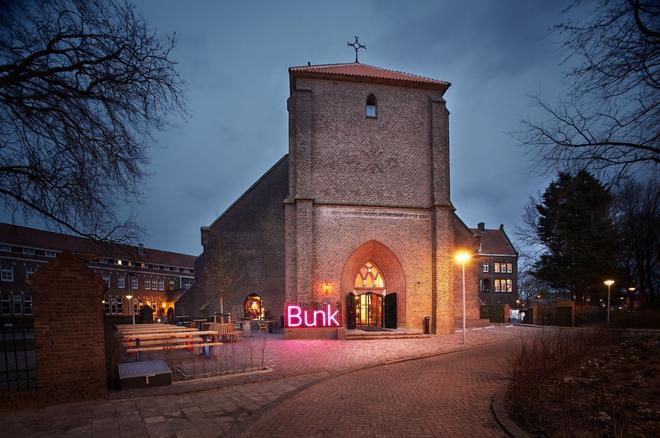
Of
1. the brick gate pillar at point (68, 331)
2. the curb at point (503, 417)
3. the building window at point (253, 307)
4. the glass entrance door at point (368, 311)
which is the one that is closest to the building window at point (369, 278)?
the glass entrance door at point (368, 311)

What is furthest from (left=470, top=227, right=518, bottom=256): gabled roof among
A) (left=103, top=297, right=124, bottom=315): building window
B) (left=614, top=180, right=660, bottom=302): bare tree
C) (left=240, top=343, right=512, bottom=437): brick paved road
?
(left=103, top=297, right=124, bottom=315): building window

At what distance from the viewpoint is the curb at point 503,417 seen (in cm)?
530

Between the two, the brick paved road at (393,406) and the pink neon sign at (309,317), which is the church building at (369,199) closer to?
the pink neon sign at (309,317)

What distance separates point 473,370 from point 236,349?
8.64m

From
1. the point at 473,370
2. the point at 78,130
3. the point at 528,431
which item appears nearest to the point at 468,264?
the point at 473,370

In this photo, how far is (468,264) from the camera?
83.8 feet

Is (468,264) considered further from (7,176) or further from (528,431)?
(7,176)

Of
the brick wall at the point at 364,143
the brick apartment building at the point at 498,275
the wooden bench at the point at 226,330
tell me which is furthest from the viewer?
the brick apartment building at the point at 498,275

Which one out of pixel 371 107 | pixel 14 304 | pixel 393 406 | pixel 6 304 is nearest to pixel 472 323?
pixel 371 107

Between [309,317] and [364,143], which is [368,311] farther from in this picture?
[364,143]

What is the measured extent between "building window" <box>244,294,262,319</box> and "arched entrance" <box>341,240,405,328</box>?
24.5 ft

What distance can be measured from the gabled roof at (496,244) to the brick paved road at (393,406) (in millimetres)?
50666

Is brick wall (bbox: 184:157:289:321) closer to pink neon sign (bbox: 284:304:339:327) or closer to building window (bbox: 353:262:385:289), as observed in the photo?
building window (bbox: 353:262:385:289)

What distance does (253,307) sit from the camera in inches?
1027
